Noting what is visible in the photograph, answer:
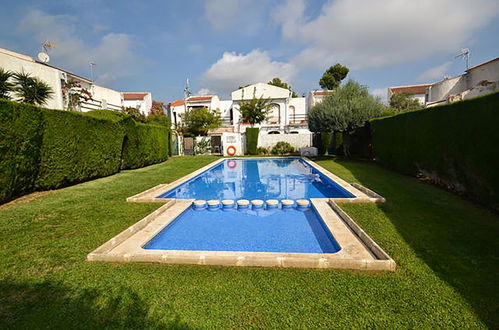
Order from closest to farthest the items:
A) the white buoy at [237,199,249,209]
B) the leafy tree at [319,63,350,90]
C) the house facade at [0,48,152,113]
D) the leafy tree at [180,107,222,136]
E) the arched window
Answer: the white buoy at [237,199,249,209] → the house facade at [0,48,152,113] → the leafy tree at [180,107,222,136] → the arched window → the leafy tree at [319,63,350,90]

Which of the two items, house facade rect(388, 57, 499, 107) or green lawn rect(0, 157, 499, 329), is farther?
house facade rect(388, 57, 499, 107)

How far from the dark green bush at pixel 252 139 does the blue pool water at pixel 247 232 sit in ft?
49.1

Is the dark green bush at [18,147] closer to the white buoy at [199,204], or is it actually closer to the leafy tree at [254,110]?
the white buoy at [199,204]

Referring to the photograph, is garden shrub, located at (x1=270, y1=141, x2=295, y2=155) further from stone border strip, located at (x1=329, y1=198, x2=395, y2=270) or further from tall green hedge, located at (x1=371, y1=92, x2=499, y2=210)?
stone border strip, located at (x1=329, y1=198, x2=395, y2=270)

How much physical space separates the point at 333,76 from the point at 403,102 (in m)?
16.0

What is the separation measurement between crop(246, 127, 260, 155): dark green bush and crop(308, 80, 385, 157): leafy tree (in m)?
6.23

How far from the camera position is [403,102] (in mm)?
30203

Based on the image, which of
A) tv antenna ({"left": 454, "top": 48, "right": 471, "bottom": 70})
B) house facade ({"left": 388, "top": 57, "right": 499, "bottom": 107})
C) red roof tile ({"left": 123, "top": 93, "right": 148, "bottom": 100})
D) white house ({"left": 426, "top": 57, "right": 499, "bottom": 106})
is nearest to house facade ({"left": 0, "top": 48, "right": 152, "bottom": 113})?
red roof tile ({"left": 123, "top": 93, "right": 148, "bottom": 100})

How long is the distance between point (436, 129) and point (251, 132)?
14.7 m

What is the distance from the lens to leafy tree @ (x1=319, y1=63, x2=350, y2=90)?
138 ft

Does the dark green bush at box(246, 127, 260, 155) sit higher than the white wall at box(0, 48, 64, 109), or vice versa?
the white wall at box(0, 48, 64, 109)

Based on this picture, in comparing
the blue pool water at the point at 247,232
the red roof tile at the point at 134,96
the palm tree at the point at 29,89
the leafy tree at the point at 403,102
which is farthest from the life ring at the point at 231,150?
the red roof tile at the point at 134,96

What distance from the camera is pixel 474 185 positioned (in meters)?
5.23

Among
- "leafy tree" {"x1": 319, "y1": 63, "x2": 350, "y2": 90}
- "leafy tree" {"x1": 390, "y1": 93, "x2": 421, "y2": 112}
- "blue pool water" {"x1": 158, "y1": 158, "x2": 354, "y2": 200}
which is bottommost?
"blue pool water" {"x1": 158, "y1": 158, "x2": 354, "y2": 200}
